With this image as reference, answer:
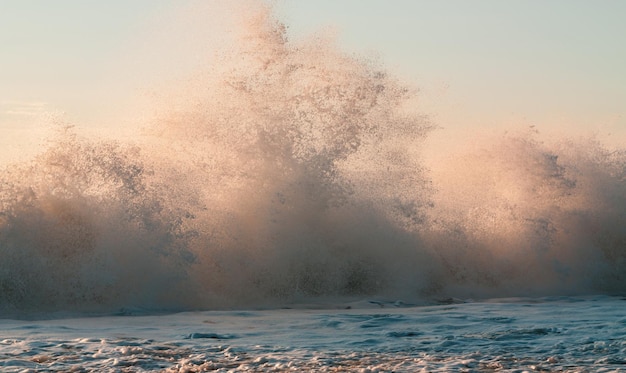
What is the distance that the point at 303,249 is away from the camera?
1327 centimetres

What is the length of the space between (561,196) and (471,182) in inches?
76.8

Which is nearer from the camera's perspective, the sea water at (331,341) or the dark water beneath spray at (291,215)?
the sea water at (331,341)

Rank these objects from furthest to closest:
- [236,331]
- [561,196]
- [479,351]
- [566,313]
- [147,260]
Answer: [561,196] < [147,260] < [566,313] < [236,331] < [479,351]

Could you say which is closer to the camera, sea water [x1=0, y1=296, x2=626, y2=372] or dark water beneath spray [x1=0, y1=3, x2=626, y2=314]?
sea water [x1=0, y1=296, x2=626, y2=372]

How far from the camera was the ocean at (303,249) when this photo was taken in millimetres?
7652

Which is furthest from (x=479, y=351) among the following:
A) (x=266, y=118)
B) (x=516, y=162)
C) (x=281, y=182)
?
(x=516, y=162)

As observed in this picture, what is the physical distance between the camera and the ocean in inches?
301

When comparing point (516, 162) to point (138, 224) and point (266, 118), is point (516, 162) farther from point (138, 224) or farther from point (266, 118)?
point (138, 224)

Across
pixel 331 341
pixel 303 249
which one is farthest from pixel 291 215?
pixel 331 341

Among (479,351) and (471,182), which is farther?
(471,182)

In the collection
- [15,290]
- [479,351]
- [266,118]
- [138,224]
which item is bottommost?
[479,351]

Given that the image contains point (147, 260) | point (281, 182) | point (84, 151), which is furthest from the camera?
point (281, 182)

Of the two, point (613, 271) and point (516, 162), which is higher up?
point (516, 162)

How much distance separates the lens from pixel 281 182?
47.0 ft
